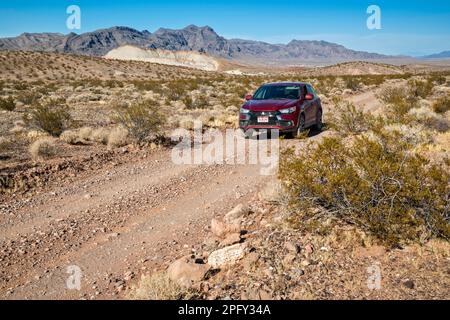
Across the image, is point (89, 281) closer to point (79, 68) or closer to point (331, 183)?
point (331, 183)

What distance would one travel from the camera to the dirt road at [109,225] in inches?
195

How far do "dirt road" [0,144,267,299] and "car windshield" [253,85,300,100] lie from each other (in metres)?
4.38

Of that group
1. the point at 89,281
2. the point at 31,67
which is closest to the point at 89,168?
the point at 89,281

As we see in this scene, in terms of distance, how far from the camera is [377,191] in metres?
5.01

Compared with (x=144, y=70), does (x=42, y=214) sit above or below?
below

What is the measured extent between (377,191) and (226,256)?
207cm

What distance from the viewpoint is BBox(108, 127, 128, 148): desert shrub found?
12.5 metres

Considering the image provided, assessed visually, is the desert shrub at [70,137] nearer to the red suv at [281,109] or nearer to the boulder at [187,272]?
the red suv at [281,109]

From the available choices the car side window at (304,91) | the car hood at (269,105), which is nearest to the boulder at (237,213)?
the car hood at (269,105)

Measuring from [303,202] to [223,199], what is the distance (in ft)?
7.25

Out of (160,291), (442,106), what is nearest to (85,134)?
(160,291)

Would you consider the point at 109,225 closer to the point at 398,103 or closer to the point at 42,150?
the point at 42,150
